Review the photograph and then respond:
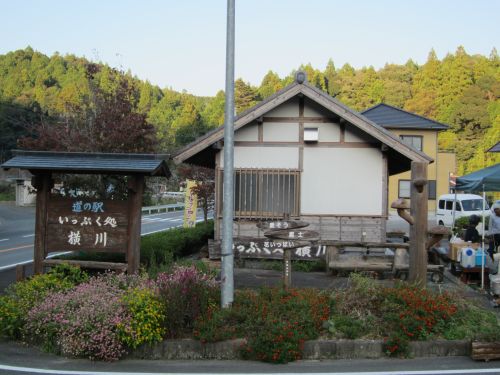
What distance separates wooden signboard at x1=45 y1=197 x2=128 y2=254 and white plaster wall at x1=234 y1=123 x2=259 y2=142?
4.70 meters

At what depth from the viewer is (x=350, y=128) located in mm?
12852

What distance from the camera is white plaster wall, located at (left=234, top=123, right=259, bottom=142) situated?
1309cm

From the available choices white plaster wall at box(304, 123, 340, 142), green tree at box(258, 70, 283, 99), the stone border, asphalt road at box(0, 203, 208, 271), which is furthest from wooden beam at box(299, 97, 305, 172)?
green tree at box(258, 70, 283, 99)

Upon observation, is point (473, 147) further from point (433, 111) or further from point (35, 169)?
point (35, 169)

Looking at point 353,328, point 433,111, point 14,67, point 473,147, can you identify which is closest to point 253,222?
point 353,328

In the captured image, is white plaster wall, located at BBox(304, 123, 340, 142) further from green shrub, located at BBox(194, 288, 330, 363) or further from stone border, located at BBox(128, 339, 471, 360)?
stone border, located at BBox(128, 339, 471, 360)

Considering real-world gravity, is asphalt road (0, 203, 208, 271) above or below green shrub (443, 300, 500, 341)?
below

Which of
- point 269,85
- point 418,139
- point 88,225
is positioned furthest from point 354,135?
point 269,85

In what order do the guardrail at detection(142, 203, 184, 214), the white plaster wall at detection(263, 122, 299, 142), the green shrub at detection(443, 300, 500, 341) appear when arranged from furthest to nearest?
1. the guardrail at detection(142, 203, 184, 214)
2. the white plaster wall at detection(263, 122, 299, 142)
3. the green shrub at detection(443, 300, 500, 341)

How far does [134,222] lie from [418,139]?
30.7 m

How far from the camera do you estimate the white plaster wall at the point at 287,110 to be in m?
13.1

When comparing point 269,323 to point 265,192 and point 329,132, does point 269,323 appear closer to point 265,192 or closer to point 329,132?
point 265,192

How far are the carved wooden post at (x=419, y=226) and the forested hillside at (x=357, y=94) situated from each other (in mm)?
28454

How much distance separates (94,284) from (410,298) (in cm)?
475
